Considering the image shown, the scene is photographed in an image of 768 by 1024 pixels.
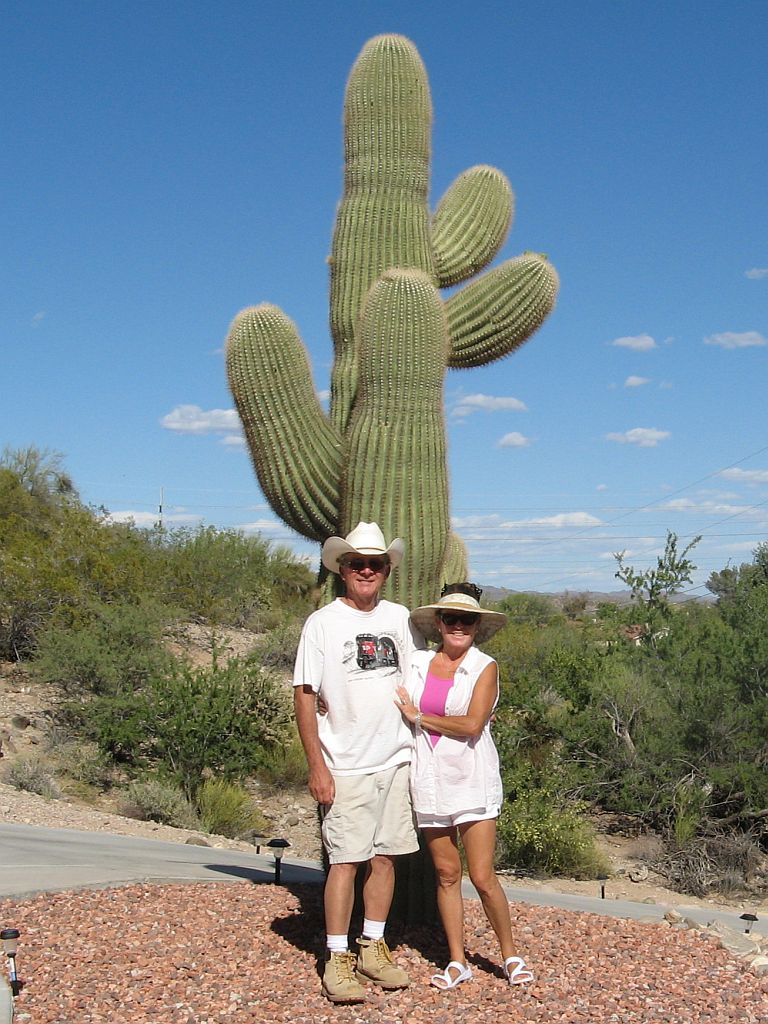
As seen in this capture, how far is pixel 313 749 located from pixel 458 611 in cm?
81

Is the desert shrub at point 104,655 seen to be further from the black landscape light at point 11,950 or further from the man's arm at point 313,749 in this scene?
the man's arm at point 313,749

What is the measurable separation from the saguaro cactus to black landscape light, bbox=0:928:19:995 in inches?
103

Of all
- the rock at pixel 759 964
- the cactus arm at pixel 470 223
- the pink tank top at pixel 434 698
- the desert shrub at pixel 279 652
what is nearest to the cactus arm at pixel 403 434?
the cactus arm at pixel 470 223

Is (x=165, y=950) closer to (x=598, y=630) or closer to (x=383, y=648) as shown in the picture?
(x=383, y=648)

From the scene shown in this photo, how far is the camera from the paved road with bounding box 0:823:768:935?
603 cm

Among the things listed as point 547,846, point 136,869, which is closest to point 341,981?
point 136,869

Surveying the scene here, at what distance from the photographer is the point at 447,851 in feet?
15.1

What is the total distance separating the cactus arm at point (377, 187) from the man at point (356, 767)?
261cm

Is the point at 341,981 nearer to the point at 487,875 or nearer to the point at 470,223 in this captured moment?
the point at 487,875

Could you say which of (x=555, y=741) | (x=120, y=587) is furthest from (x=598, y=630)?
(x=555, y=741)

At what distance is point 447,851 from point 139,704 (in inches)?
388

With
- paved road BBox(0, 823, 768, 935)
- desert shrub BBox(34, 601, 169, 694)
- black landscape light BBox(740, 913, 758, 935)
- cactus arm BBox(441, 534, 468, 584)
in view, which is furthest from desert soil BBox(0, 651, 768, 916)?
cactus arm BBox(441, 534, 468, 584)

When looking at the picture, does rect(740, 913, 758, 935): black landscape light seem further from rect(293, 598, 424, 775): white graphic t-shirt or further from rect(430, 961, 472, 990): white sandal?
rect(293, 598, 424, 775): white graphic t-shirt

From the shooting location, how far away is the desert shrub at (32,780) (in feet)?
39.2
